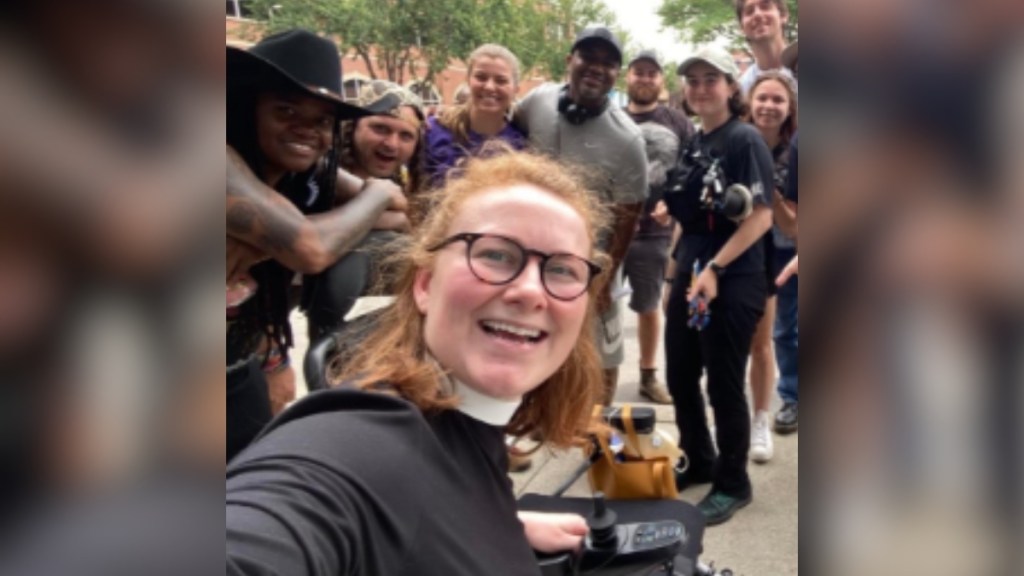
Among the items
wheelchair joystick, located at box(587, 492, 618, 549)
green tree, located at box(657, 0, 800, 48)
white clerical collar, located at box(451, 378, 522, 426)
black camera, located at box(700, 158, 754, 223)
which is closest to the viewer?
white clerical collar, located at box(451, 378, 522, 426)

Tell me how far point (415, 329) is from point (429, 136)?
1898mm

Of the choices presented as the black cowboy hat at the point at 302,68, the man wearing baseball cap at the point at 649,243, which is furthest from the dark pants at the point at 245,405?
the man wearing baseball cap at the point at 649,243

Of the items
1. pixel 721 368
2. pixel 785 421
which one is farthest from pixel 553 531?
pixel 785 421

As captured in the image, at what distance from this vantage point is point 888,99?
0.93 ft

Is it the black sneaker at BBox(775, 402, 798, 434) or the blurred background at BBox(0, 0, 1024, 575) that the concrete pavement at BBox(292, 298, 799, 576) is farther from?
the blurred background at BBox(0, 0, 1024, 575)

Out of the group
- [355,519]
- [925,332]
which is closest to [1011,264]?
[925,332]

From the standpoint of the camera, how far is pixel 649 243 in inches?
158

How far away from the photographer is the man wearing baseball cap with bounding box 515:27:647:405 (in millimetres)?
3045

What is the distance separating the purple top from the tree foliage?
49.6ft

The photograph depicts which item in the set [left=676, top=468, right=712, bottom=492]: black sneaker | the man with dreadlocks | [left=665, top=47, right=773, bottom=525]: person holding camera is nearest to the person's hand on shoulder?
the man with dreadlocks

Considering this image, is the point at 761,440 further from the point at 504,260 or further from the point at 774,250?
the point at 504,260

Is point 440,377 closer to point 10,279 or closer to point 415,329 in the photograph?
point 415,329

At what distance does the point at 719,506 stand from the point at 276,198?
2118mm

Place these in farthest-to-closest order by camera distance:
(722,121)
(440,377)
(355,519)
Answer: (722,121) → (440,377) → (355,519)
